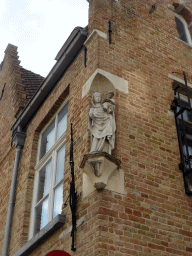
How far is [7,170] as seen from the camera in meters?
9.56

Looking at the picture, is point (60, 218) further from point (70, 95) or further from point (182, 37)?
point (182, 37)

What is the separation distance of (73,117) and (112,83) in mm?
1000

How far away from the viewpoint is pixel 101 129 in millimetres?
5727

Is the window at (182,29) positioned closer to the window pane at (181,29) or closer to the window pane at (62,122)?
the window pane at (181,29)

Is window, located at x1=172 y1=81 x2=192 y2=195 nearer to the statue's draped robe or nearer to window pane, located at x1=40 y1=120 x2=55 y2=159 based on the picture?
the statue's draped robe

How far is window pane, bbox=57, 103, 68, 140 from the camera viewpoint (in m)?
7.77

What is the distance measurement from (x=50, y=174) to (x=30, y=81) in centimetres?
557

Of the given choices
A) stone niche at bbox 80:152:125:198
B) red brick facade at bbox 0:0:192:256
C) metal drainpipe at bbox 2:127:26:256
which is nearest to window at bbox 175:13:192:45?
red brick facade at bbox 0:0:192:256

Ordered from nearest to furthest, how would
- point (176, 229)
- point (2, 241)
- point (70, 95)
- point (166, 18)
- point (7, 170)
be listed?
1. point (176, 229)
2. point (70, 95)
3. point (2, 241)
4. point (166, 18)
5. point (7, 170)

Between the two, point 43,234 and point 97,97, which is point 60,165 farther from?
point 97,97

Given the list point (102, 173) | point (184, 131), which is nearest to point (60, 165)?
point (102, 173)

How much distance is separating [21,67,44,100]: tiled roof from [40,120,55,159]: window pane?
9.14ft

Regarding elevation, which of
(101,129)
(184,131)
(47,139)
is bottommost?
(101,129)

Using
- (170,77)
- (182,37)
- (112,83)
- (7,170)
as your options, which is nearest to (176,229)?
(112,83)
